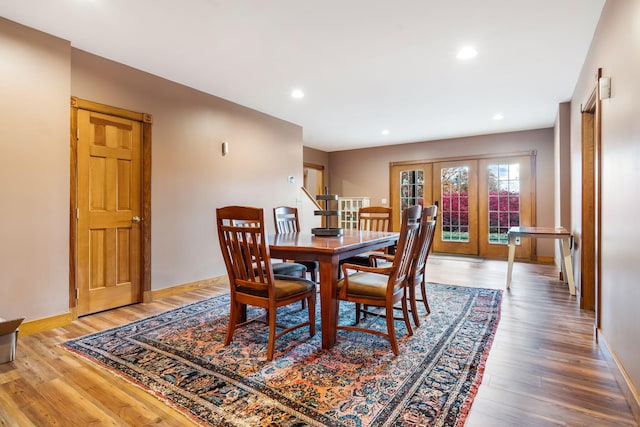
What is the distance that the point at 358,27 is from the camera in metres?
2.68

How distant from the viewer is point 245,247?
2.16m

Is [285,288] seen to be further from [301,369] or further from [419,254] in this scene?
[419,254]

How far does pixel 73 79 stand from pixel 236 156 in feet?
6.62

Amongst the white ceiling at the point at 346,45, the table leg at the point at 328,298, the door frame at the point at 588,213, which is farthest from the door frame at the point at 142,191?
the door frame at the point at 588,213

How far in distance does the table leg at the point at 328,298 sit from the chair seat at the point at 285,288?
0.65ft

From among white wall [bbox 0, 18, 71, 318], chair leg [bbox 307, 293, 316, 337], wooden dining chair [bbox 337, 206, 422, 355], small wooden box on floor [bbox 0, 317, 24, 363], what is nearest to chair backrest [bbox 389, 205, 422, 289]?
wooden dining chair [bbox 337, 206, 422, 355]

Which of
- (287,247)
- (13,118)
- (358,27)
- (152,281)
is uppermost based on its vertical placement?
(358,27)

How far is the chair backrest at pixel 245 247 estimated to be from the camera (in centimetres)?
210

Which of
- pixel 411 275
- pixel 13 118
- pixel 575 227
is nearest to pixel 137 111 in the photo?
pixel 13 118

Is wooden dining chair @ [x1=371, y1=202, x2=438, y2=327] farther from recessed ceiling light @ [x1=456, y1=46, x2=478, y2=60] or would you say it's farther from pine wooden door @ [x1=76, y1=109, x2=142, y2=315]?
pine wooden door @ [x1=76, y1=109, x2=142, y2=315]

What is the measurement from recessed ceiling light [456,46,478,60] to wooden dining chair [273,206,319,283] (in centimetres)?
232

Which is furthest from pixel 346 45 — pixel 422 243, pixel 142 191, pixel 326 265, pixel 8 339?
pixel 8 339

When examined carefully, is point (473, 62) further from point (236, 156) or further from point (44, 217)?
point (44, 217)

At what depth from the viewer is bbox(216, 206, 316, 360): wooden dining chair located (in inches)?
83.5
